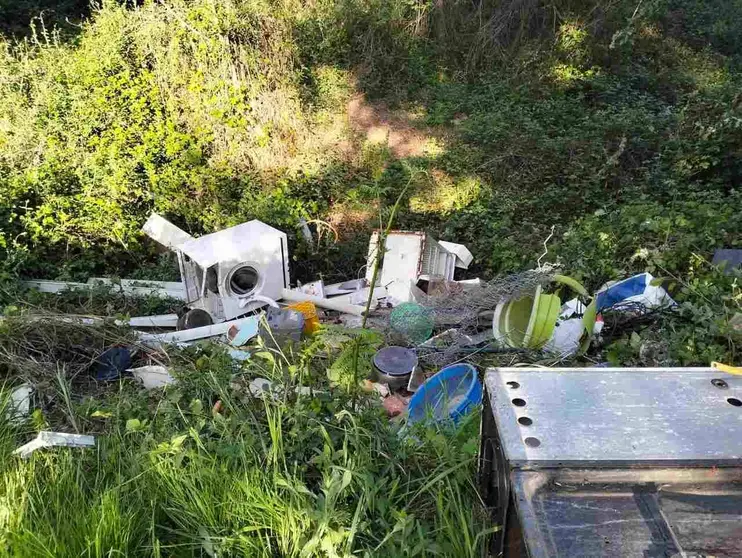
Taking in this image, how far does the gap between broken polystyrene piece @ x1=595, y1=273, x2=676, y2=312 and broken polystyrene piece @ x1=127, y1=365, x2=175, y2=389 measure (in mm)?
2792

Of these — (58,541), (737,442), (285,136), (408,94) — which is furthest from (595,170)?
(58,541)

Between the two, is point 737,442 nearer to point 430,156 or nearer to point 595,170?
point 595,170

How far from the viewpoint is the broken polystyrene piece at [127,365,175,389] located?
11.2ft

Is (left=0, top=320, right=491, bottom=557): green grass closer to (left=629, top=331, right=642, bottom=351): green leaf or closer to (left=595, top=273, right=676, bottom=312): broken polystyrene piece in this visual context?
(left=629, top=331, right=642, bottom=351): green leaf

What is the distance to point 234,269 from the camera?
4.74 metres

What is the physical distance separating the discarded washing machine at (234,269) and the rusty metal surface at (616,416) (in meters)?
3.39

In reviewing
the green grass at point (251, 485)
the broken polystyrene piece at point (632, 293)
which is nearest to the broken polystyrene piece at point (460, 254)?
the broken polystyrene piece at point (632, 293)

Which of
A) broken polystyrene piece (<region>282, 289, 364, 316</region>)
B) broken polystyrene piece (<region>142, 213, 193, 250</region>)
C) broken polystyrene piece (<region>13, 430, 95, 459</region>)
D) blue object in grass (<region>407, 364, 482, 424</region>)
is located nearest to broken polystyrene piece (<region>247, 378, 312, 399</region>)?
blue object in grass (<region>407, 364, 482, 424</region>)

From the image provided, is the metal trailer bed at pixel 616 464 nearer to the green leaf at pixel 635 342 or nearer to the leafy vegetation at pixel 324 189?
the leafy vegetation at pixel 324 189

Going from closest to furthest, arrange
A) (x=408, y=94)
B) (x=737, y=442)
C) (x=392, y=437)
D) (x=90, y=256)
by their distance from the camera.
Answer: (x=737, y=442), (x=392, y=437), (x=90, y=256), (x=408, y=94)

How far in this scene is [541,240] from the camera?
5.34 metres

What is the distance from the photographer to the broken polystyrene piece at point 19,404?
9.36 ft

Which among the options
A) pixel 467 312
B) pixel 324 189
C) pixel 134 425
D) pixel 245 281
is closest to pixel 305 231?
pixel 324 189

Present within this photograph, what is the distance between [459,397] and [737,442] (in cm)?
170
